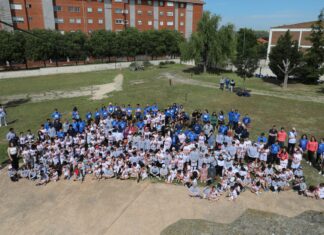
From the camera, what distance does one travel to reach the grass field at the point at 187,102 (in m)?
20.1

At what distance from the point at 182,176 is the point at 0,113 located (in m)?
15.1

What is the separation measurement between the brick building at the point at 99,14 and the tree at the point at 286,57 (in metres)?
44.0

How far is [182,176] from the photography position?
41.1ft

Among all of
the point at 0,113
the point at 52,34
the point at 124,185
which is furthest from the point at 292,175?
the point at 52,34

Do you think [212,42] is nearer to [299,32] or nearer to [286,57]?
[286,57]

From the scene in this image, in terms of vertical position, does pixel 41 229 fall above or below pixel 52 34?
below

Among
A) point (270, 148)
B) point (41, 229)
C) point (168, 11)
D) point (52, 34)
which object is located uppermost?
point (168, 11)

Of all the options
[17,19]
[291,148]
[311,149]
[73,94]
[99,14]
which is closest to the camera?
[311,149]

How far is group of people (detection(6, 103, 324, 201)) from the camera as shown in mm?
11945

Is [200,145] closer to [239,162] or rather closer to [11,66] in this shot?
[239,162]

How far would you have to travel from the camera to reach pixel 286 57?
106 feet

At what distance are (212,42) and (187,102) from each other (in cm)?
1849

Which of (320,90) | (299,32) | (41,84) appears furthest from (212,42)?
(41,84)

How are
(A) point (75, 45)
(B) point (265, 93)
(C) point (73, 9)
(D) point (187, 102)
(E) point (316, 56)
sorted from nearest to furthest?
(D) point (187, 102)
(B) point (265, 93)
(E) point (316, 56)
(A) point (75, 45)
(C) point (73, 9)
